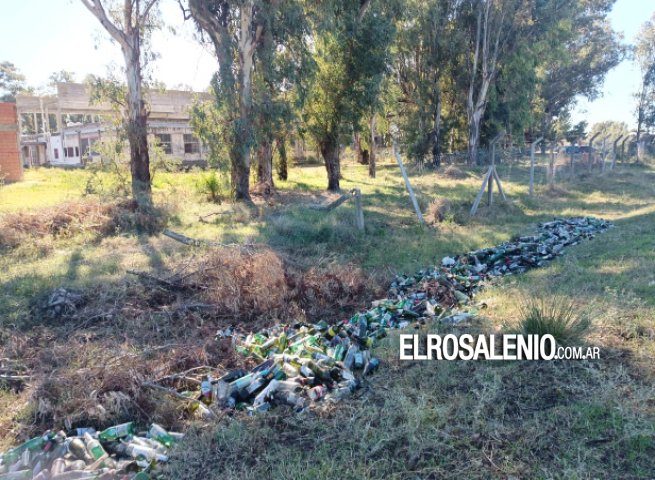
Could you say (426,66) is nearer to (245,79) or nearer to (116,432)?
(245,79)

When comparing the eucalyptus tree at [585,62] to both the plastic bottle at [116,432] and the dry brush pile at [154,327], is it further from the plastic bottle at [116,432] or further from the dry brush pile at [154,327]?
the plastic bottle at [116,432]

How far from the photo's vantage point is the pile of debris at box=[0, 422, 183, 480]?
2.87 metres

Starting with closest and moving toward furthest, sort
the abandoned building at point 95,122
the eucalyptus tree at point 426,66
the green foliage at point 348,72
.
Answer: the green foliage at point 348,72, the eucalyptus tree at point 426,66, the abandoned building at point 95,122

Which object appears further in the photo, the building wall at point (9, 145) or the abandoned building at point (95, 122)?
the abandoned building at point (95, 122)

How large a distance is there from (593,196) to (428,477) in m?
15.2

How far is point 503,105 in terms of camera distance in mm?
29359

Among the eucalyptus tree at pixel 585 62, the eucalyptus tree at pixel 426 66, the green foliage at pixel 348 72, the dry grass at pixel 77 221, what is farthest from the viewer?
the eucalyptus tree at pixel 585 62

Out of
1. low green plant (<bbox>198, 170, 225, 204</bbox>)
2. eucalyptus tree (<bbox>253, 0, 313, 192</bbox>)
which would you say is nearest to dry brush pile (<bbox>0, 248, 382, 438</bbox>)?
eucalyptus tree (<bbox>253, 0, 313, 192</bbox>)

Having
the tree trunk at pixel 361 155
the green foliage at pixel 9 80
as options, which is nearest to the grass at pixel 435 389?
the tree trunk at pixel 361 155

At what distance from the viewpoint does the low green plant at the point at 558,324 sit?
12.4 ft

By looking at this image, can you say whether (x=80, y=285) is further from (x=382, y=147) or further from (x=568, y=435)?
(x=382, y=147)

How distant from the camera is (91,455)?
10.1 feet

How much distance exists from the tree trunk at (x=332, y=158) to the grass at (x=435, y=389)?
819 cm

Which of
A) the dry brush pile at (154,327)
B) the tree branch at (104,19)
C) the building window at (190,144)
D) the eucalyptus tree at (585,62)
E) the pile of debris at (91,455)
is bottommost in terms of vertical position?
the pile of debris at (91,455)
